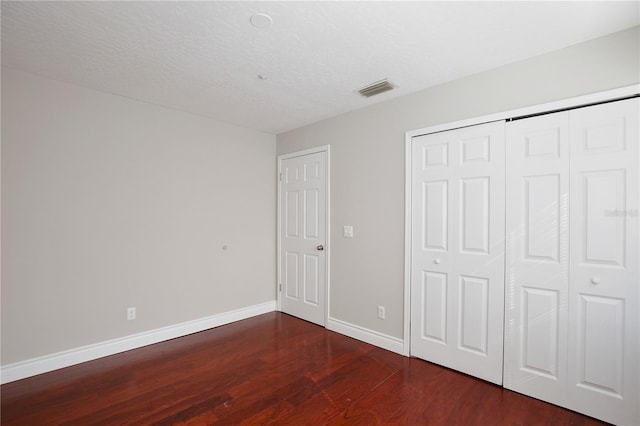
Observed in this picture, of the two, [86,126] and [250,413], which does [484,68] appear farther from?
[86,126]

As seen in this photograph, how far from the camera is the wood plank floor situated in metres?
2.04

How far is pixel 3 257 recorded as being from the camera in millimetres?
2459

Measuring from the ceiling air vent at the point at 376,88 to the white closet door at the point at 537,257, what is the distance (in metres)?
1.08

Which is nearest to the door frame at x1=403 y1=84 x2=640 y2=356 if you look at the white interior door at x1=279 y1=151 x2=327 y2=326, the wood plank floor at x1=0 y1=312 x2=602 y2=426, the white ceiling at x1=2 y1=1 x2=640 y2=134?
the white ceiling at x1=2 y1=1 x2=640 y2=134

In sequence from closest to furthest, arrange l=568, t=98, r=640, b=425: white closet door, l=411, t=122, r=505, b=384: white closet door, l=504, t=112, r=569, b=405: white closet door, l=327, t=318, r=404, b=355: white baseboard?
l=568, t=98, r=640, b=425: white closet door < l=504, t=112, r=569, b=405: white closet door < l=411, t=122, r=505, b=384: white closet door < l=327, t=318, r=404, b=355: white baseboard

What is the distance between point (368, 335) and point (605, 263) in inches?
82.7

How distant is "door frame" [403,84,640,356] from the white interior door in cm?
113

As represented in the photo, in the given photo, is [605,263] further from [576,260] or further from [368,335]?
[368,335]

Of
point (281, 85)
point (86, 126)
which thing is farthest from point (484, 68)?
point (86, 126)

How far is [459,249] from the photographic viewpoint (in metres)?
2.66

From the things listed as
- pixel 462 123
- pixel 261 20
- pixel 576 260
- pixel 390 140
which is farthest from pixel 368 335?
pixel 261 20

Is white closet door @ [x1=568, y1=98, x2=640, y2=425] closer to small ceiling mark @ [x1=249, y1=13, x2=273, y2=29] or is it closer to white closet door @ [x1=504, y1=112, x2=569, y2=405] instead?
white closet door @ [x1=504, y1=112, x2=569, y2=405]

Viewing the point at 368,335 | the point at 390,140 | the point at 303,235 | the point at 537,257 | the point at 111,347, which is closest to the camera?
the point at 537,257

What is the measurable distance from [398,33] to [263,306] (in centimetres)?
362
